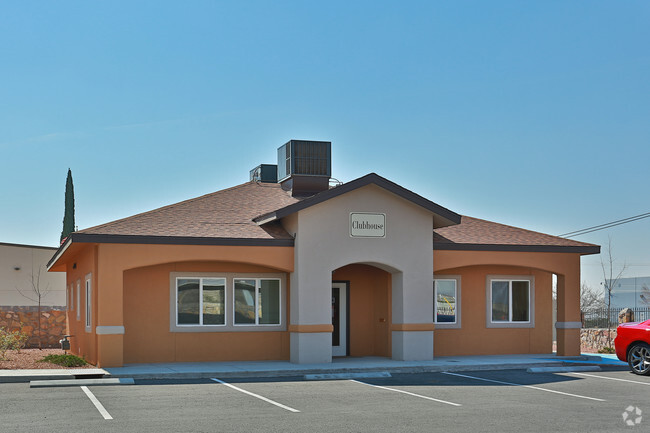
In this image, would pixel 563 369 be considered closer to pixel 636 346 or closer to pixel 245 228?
pixel 636 346

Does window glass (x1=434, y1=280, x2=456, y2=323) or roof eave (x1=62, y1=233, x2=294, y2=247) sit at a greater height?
roof eave (x1=62, y1=233, x2=294, y2=247)

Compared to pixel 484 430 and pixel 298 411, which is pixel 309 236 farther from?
pixel 484 430

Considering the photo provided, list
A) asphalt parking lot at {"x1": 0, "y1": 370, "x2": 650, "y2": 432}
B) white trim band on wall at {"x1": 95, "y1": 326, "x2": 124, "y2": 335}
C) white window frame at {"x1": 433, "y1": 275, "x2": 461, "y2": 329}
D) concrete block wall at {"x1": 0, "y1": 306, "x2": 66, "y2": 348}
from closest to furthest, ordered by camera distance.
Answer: asphalt parking lot at {"x1": 0, "y1": 370, "x2": 650, "y2": 432}
white trim band on wall at {"x1": 95, "y1": 326, "x2": 124, "y2": 335}
white window frame at {"x1": 433, "y1": 275, "x2": 461, "y2": 329}
concrete block wall at {"x1": 0, "y1": 306, "x2": 66, "y2": 348}

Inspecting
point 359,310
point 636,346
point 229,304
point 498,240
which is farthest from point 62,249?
point 636,346

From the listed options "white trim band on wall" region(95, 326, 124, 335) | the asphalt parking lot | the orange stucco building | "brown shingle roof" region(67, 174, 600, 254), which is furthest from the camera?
the orange stucco building

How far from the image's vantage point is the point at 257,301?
73.2 feet

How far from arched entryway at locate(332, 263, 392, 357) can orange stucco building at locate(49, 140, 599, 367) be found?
0.11 feet

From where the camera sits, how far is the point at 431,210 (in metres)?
22.2

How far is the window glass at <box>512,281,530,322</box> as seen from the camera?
980 inches

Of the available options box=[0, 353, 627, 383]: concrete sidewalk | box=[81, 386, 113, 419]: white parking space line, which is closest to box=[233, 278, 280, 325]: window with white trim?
box=[0, 353, 627, 383]: concrete sidewalk

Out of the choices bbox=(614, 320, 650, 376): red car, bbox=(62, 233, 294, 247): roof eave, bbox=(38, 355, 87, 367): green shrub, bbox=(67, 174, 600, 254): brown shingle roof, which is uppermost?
bbox=(67, 174, 600, 254): brown shingle roof

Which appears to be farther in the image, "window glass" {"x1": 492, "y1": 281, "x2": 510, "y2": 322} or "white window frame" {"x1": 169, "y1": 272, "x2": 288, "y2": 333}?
"window glass" {"x1": 492, "y1": 281, "x2": 510, "y2": 322}

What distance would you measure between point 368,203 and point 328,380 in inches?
212

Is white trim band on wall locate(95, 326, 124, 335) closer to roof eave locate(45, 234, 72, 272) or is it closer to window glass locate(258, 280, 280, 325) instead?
roof eave locate(45, 234, 72, 272)
